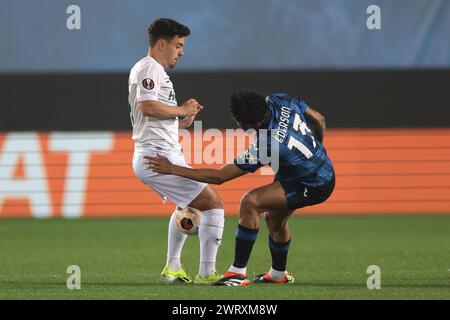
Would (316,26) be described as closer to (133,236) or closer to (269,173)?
(269,173)

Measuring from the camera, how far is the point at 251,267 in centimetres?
960

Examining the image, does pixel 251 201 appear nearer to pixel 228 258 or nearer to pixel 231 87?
pixel 228 258

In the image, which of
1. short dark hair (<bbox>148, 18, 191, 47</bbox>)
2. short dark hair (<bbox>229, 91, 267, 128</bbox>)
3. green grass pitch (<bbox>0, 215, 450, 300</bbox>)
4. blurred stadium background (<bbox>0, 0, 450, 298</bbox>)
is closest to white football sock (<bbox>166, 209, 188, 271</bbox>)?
green grass pitch (<bbox>0, 215, 450, 300</bbox>)

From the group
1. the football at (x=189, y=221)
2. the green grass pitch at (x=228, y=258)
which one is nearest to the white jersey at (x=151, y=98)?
the football at (x=189, y=221)

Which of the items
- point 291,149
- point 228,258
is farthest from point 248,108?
point 228,258

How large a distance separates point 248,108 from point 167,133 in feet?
2.81

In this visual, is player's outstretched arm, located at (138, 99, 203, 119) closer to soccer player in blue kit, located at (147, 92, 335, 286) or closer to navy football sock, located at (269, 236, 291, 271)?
soccer player in blue kit, located at (147, 92, 335, 286)

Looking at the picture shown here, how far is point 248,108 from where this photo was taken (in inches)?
296

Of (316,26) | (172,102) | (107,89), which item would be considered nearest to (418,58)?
(316,26)

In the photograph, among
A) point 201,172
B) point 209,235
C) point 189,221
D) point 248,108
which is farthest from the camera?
point 189,221

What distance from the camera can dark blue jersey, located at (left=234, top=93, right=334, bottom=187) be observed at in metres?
7.61

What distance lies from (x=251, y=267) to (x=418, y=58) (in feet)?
21.1

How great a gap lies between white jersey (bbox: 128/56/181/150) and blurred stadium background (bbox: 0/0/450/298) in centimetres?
671
